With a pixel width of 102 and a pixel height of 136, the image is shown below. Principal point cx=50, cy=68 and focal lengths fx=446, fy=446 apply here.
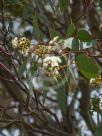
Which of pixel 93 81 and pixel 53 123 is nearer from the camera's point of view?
pixel 93 81

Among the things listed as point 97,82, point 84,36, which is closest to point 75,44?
point 84,36

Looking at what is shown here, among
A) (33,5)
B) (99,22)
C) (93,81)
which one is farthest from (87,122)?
(93,81)

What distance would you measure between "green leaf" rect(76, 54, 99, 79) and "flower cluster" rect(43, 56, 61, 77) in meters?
0.08

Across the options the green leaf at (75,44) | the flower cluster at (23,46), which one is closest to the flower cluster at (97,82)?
the green leaf at (75,44)

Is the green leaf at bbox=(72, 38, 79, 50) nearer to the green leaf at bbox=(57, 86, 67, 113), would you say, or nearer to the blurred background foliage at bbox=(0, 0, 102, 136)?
the blurred background foliage at bbox=(0, 0, 102, 136)

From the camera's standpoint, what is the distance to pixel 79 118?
11.7 feet

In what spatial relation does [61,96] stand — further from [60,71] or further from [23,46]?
[23,46]

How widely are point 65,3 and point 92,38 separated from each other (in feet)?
1.60

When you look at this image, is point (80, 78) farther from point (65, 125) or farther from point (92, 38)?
point (92, 38)

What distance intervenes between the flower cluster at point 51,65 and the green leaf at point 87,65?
0.26ft

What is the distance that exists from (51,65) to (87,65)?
4.9 inches

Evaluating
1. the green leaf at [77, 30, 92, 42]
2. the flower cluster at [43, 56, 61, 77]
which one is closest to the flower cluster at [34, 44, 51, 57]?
the flower cluster at [43, 56, 61, 77]

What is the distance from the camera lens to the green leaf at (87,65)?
1.53 m

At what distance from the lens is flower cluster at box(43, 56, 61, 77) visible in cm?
151
